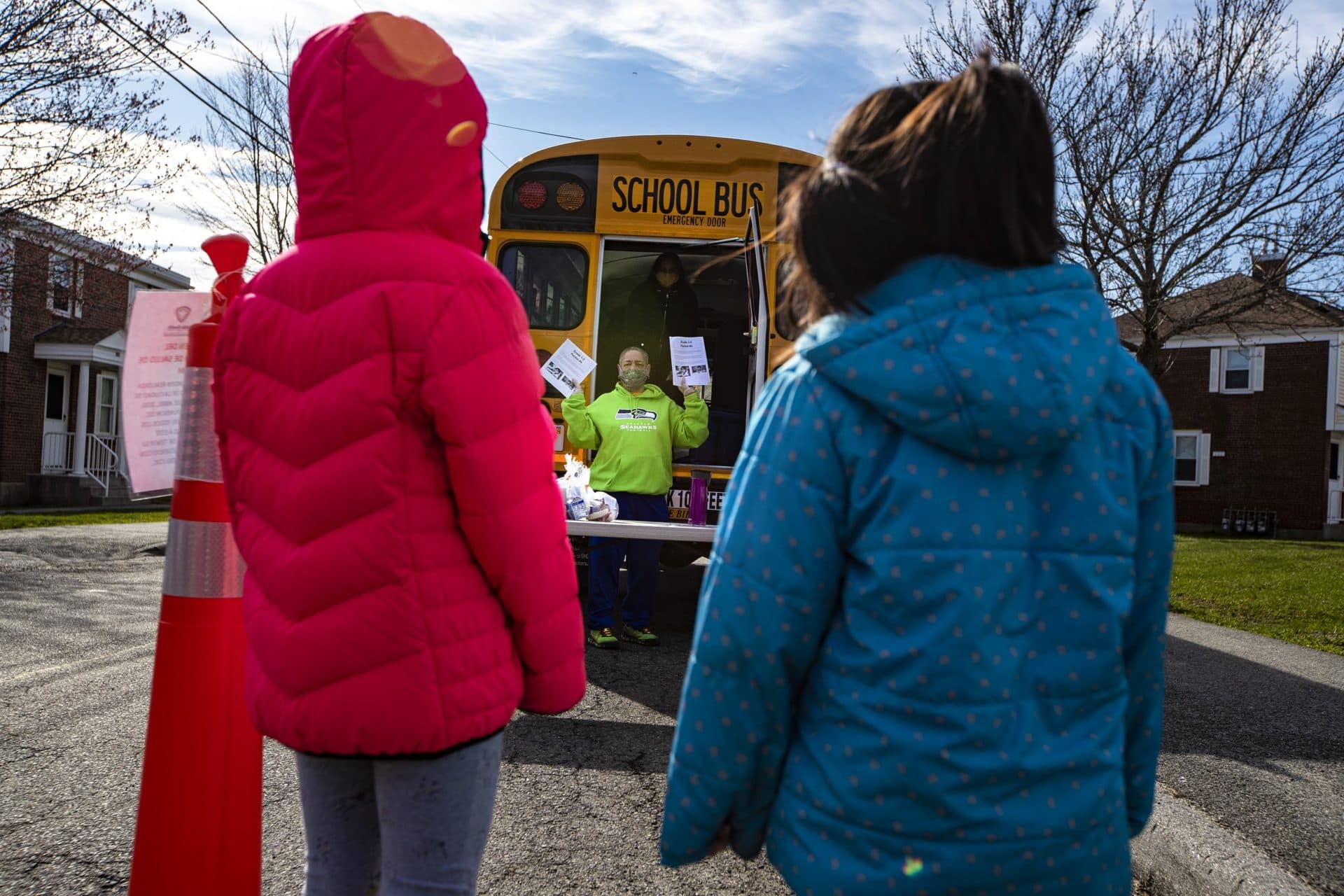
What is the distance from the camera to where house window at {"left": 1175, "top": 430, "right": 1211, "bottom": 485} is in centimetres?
3338

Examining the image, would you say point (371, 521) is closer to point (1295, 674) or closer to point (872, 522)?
point (872, 522)

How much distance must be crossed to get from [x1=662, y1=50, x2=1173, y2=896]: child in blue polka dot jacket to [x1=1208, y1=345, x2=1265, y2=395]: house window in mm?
36470

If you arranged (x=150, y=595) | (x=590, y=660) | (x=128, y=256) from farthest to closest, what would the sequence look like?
1. (x=128, y=256)
2. (x=150, y=595)
3. (x=590, y=660)

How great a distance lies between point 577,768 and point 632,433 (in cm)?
315

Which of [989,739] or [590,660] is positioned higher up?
[989,739]

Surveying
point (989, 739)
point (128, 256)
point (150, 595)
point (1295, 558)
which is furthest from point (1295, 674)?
point (128, 256)

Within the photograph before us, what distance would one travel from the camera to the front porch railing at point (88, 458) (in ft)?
85.4

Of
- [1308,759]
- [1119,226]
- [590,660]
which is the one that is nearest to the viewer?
[1308,759]

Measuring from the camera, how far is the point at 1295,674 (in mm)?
6707

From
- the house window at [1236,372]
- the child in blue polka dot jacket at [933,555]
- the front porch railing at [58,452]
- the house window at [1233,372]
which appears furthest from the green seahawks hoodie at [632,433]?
the house window at [1236,372]

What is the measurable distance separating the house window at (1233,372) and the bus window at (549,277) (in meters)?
32.0

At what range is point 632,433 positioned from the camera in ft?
23.0

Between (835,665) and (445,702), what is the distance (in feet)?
2.11

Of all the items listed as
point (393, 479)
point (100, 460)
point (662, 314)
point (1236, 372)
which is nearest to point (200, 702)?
point (393, 479)
